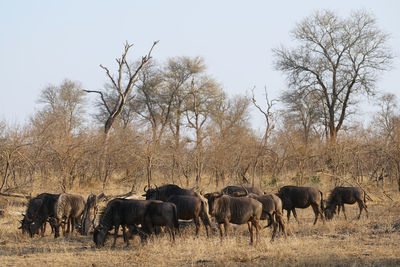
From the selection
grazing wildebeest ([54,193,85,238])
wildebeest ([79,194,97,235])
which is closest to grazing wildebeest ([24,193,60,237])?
grazing wildebeest ([54,193,85,238])

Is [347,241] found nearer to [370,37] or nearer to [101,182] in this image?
[101,182]

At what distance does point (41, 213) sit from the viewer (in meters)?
12.1

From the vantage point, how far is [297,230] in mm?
12109

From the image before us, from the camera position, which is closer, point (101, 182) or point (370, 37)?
point (101, 182)

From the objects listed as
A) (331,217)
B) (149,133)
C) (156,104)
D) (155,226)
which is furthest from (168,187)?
(156,104)

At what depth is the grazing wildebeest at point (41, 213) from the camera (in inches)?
468

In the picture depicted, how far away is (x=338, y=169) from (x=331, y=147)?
1033mm

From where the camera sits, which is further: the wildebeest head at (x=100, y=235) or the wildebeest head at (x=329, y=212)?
the wildebeest head at (x=329, y=212)

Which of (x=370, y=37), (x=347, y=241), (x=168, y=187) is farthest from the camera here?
(x=370, y=37)

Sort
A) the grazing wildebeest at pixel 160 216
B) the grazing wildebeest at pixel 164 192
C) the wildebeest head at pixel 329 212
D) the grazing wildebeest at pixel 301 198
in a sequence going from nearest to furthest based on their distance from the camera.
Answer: the grazing wildebeest at pixel 160 216 < the grazing wildebeest at pixel 164 192 < the grazing wildebeest at pixel 301 198 < the wildebeest head at pixel 329 212

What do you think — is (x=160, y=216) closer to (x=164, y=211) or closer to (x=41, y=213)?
(x=164, y=211)

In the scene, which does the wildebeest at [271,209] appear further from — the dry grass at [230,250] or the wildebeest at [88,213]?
the wildebeest at [88,213]

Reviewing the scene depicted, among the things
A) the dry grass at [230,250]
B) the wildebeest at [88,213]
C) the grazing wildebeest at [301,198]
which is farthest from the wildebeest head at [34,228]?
the grazing wildebeest at [301,198]

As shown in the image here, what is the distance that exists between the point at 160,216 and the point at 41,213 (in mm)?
3848
